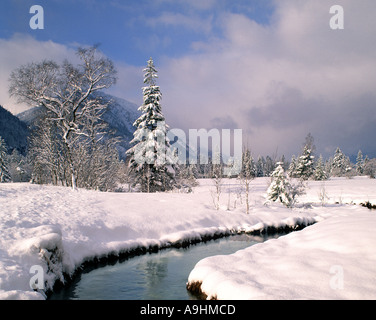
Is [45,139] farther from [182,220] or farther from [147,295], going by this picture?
[147,295]

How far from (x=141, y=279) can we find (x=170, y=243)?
469cm

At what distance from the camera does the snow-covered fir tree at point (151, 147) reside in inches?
949

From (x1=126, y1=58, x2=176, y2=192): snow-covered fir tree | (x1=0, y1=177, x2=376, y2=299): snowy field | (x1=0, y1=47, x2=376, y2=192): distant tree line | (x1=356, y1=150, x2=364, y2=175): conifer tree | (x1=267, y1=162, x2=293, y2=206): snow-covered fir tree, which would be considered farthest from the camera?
(x1=356, y1=150, x2=364, y2=175): conifer tree

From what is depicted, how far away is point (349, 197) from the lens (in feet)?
111

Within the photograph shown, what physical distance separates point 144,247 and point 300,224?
13935 millimetres

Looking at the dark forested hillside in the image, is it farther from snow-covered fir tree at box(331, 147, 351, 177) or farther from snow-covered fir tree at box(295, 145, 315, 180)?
snow-covered fir tree at box(331, 147, 351, 177)

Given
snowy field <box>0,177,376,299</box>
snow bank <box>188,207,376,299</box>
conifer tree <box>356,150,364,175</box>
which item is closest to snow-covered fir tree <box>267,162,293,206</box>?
snowy field <box>0,177,376,299</box>

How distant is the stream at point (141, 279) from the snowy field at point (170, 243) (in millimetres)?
652

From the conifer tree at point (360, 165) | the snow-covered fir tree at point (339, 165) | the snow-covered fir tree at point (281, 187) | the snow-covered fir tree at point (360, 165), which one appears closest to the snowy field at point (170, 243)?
the snow-covered fir tree at point (281, 187)

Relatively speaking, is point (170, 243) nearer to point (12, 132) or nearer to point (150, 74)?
point (150, 74)

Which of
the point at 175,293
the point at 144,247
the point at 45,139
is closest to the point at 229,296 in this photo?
the point at 175,293

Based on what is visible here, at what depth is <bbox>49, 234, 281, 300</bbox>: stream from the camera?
7.93 metres

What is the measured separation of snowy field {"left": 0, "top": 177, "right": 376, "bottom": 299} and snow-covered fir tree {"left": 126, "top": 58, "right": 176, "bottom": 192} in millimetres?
7228

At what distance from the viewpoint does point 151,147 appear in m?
24.1
